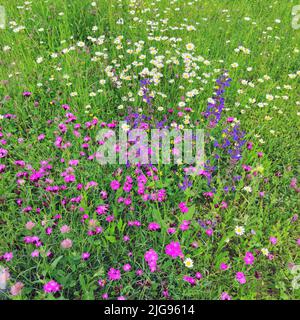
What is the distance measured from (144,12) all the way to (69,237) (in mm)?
2974

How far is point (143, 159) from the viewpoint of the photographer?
230 centimetres

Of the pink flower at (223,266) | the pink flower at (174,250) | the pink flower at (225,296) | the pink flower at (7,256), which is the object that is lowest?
the pink flower at (225,296)

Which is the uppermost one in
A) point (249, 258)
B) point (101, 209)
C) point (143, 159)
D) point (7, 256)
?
point (143, 159)

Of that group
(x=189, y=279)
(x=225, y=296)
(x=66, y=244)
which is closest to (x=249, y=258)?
(x=225, y=296)

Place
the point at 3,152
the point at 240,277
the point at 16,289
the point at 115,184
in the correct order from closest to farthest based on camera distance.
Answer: the point at 16,289, the point at 240,277, the point at 115,184, the point at 3,152

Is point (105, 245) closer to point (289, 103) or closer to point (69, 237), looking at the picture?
point (69, 237)

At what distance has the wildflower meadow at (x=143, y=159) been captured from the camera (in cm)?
185

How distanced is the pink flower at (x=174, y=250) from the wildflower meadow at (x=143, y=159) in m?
0.01

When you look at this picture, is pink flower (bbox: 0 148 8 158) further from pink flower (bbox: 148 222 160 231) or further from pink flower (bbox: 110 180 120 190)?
pink flower (bbox: 148 222 160 231)

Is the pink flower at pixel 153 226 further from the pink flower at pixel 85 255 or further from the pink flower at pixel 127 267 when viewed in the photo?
the pink flower at pixel 85 255

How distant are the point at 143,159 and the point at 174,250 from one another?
73 centimetres

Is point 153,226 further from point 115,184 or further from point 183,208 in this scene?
point 115,184

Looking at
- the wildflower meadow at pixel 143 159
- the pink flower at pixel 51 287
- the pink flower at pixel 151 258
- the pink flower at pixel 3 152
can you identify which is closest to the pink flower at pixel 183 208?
the wildflower meadow at pixel 143 159

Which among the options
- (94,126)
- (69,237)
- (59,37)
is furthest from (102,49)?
(69,237)
